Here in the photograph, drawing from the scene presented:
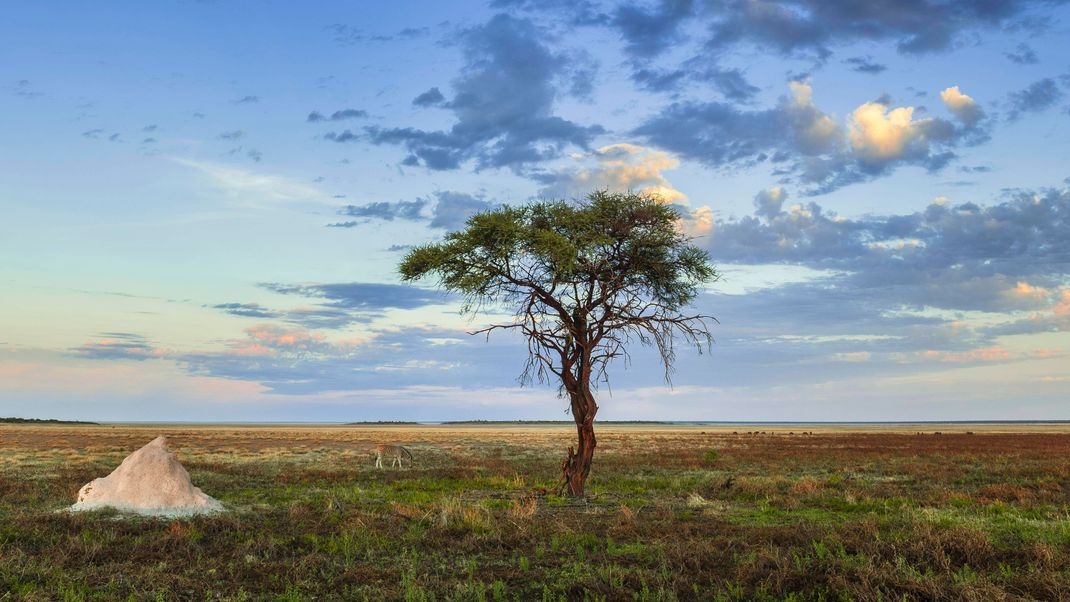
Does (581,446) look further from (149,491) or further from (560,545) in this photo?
(149,491)

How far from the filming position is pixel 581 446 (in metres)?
22.7

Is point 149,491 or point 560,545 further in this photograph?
point 149,491

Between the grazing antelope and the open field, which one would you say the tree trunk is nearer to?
the open field

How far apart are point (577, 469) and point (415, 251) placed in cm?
891

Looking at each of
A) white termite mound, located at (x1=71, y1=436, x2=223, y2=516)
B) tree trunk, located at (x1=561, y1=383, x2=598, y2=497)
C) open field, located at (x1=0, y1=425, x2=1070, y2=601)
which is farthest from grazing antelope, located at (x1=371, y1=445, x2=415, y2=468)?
white termite mound, located at (x1=71, y1=436, x2=223, y2=516)

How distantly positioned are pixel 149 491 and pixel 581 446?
39.5ft

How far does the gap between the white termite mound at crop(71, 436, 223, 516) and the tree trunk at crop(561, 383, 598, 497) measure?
1010 cm

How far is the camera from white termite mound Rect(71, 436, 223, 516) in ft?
55.4

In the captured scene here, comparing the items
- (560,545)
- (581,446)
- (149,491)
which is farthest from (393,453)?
(560,545)

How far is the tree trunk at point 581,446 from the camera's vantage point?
73.5 ft

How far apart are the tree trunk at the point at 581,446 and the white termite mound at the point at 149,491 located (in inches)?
398

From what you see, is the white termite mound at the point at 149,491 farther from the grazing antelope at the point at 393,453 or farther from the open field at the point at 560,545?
the grazing antelope at the point at 393,453

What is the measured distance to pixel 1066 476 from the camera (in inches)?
1099

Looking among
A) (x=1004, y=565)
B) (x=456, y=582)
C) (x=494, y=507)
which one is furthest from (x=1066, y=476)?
(x=456, y=582)
